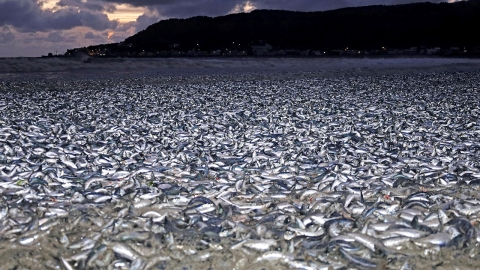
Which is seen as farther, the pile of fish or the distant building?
the distant building

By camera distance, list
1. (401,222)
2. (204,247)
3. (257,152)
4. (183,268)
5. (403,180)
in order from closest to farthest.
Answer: (183,268), (204,247), (401,222), (403,180), (257,152)

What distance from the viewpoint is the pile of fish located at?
3652mm

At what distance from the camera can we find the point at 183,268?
3.47m

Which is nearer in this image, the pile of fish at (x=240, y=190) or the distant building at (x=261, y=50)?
the pile of fish at (x=240, y=190)

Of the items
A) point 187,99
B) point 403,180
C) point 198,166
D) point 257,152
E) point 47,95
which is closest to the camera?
point 403,180

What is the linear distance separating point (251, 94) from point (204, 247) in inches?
470

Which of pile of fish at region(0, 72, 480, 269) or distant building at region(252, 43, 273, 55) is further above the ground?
pile of fish at region(0, 72, 480, 269)

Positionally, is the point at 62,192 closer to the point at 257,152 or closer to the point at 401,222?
the point at 257,152

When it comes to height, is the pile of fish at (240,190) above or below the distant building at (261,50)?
above

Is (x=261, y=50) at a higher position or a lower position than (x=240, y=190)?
lower

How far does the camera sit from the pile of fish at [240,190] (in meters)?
3.65

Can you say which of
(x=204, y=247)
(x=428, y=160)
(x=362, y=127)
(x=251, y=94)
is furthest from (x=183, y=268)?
(x=251, y=94)

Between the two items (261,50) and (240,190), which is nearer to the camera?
(240,190)

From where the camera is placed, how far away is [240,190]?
522 cm
